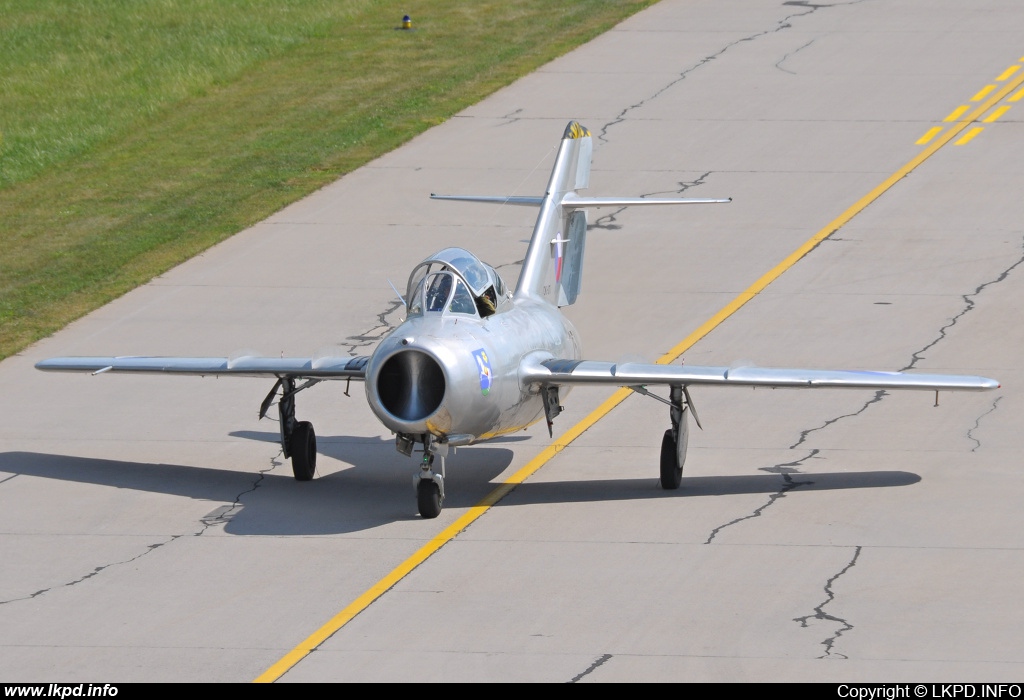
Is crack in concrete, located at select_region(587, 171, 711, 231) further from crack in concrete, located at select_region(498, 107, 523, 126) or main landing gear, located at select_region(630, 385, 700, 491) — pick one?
main landing gear, located at select_region(630, 385, 700, 491)

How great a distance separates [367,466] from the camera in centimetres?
1744

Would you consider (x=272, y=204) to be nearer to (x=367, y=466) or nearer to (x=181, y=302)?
(x=181, y=302)

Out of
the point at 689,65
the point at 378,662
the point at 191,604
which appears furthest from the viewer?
the point at 689,65

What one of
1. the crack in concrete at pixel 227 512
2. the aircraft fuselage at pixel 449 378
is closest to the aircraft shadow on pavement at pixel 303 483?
the crack in concrete at pixel 227 512

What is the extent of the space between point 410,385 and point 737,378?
314cm

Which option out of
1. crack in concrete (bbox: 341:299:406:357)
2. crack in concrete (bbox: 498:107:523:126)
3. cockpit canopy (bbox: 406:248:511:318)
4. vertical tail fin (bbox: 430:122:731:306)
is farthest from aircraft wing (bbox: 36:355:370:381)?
crack in concrete (bbox: 498:107:523:126)

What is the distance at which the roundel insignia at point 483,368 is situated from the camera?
15.1 m

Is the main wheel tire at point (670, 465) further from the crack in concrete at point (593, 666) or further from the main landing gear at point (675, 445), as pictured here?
the crack in concrete at point (593, 666)

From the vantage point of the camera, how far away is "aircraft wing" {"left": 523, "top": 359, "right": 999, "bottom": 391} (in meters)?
15.7

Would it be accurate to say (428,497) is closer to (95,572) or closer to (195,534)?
(195,534)

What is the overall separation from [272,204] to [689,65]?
10637 mm

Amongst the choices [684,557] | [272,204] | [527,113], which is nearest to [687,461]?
[684,557]

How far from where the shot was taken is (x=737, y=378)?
1588 cm

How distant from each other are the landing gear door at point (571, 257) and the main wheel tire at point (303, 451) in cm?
382
